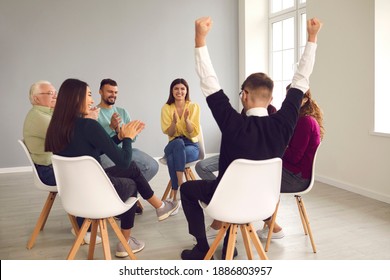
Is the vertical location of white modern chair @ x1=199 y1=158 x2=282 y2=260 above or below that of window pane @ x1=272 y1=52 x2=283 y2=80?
below

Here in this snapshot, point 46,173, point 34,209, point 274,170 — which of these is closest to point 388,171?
point 274,170

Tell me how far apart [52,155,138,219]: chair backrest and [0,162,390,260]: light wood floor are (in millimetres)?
681

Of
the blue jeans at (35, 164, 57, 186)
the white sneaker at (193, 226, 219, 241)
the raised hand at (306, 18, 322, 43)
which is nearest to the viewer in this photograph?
the raised hand at (306, 18, 322, 43)

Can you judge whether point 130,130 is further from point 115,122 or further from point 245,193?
point 115,122

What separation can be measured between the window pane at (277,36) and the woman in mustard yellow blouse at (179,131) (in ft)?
10.1

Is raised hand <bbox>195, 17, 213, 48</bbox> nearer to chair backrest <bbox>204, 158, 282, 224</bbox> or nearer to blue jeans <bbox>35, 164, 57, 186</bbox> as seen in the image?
chair backrest <bbox>204, 158, 282, 224</bbox>

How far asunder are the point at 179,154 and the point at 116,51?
3.09 m

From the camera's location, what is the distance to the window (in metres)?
6.01

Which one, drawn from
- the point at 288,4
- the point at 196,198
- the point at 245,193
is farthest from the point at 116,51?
the point at 245,193

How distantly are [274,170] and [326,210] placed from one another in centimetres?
200

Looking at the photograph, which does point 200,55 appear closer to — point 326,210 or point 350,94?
point 326,210

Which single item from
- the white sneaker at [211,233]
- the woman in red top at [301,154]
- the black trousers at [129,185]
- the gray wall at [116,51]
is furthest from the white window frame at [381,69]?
the gray wall at [116,51]

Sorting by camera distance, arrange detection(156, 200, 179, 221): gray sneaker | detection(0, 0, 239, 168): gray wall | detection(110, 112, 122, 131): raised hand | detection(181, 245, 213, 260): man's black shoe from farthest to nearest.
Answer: detection(0, 0, 239, 168): gray wall, detection(110, 112, 122, 131): raised hand, detection(156, 200, 179, 221): gray sneaker, detection(181, 245, 213, 260): man's black shoe

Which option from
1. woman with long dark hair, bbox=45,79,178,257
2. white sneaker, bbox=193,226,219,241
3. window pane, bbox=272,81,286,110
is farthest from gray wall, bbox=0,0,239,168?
woman with long dark hair, bbox=45,79,178,257
